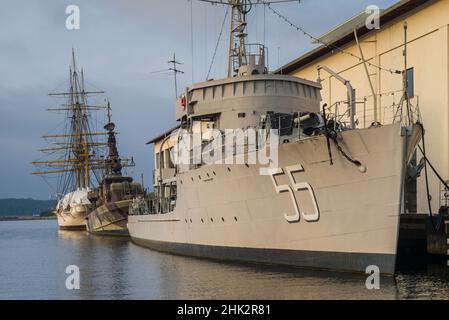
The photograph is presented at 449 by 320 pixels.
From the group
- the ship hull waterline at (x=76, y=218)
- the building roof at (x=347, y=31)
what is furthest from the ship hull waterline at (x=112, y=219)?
the building roof at (x=347, y=31)

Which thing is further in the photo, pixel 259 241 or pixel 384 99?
pixel 384 99

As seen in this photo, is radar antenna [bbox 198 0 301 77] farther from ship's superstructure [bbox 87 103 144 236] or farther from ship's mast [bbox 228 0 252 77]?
ship's superstructure [bbox 87 103 144 236]

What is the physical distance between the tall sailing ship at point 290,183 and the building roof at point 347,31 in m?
5.16

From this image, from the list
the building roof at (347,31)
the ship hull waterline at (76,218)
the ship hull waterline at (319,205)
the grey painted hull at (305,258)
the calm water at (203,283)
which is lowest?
the ship hull waterline at (76,218)

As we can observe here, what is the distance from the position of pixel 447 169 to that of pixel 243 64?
873 cm

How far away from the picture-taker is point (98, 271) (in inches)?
787

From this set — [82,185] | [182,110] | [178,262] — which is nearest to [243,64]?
[182,110]

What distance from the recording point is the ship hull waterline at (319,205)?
47.7ft

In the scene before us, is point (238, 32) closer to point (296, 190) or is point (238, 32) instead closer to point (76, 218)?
point (296, 190)

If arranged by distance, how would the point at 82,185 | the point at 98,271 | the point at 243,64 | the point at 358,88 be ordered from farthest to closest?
1. the point at 82,185
2. the point at 358,88
3. the point at 243,64
4. the point at 98,271

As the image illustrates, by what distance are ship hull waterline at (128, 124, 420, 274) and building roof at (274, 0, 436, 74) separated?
905 cm

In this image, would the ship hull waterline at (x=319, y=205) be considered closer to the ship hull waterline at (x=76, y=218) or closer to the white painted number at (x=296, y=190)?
the white painted number at (x=296, y=190)

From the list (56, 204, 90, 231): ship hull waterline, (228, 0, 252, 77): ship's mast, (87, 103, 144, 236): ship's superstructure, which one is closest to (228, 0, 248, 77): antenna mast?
(228, 0, 252, 77): ship's mast
